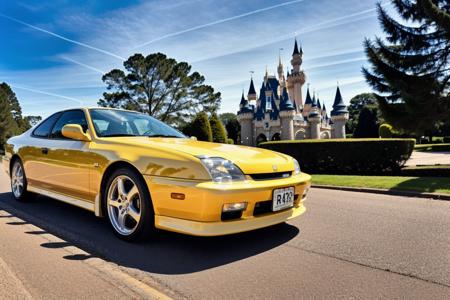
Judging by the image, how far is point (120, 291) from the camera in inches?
96.6

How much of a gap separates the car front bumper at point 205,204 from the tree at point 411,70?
46.0ft

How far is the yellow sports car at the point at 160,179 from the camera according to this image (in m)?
3.10

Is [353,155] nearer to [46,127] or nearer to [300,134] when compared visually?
[46,127]

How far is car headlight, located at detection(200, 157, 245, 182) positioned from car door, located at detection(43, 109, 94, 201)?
1644 millimetres

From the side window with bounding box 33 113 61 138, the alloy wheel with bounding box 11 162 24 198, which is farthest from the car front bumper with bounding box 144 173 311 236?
the alloy wheel with bounding box 11 162 24 198

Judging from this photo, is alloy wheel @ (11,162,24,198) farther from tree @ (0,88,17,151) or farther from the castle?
tree @ (0,88,17,151)

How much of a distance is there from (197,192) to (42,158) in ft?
10.3

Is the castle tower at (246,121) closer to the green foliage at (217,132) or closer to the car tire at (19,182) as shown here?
the green foliage at (217,132)

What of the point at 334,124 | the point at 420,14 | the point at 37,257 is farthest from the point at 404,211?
the point at 334,124

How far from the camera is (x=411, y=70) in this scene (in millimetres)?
15438

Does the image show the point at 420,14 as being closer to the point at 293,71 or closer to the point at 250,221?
the point at 250,221

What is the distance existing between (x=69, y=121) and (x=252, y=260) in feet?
11.2

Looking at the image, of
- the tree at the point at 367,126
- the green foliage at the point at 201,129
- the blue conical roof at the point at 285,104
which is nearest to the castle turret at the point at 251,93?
the blue conical roof at the point at 285,104

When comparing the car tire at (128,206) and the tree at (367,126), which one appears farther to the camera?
the tree at (367,126)
